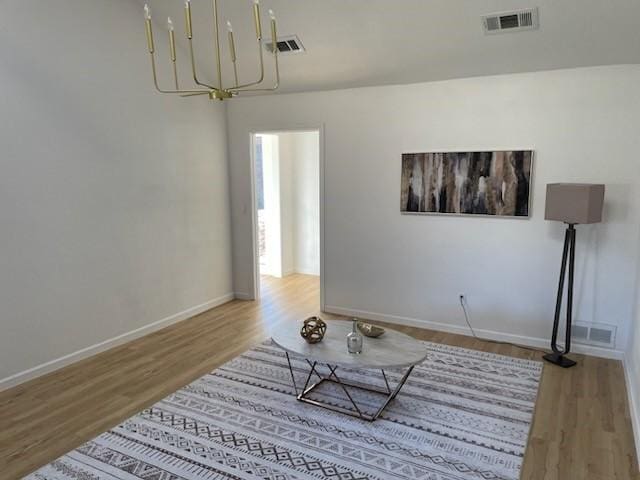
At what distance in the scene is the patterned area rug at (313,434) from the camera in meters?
2.34

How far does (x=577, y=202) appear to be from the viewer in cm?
329

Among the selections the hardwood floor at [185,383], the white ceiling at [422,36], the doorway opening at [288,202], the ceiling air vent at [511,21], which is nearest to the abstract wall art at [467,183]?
the white ceiling at [422,36]

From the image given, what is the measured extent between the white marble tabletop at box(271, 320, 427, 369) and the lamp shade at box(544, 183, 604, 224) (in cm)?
155

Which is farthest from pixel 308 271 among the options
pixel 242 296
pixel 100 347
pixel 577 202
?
pixel 577 202

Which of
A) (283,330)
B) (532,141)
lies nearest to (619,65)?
(532,141)

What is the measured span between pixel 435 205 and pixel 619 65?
1.79m

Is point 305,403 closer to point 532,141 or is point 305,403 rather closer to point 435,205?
point 435,205

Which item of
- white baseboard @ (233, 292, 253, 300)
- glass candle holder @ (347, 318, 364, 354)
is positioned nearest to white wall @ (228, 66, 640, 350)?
white baseboard @ (233, 292, 253, 300)

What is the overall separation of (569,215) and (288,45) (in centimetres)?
276

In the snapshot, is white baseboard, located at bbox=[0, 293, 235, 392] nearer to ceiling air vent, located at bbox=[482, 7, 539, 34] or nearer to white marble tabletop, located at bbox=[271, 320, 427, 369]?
white marble tabletop, located at bbox=[271, 320, 427, 369]

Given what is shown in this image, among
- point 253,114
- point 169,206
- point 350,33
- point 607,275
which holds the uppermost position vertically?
point 350,33

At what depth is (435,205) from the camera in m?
4.23

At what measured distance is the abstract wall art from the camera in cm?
→ 385

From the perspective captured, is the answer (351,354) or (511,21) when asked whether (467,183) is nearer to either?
(511,21)
